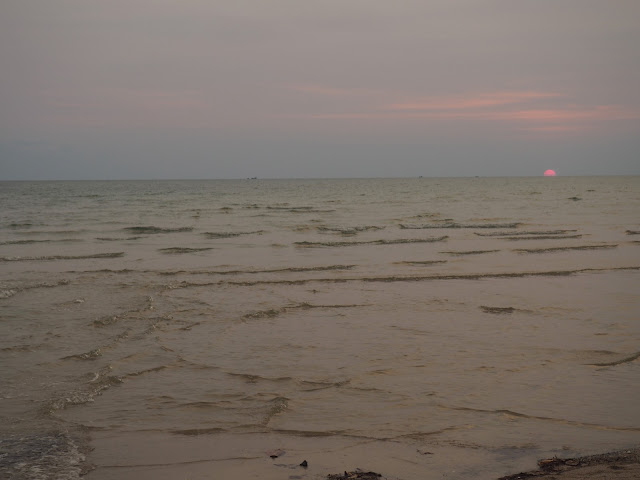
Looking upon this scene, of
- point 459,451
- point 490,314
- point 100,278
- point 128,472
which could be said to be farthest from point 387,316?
point 100,278

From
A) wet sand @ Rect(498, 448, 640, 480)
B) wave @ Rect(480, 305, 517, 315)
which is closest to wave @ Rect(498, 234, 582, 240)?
wave @ Rect(480, 305, 517, 315)

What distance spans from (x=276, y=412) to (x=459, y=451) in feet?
4.91

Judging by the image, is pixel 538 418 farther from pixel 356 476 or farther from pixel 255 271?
pixel 255 271

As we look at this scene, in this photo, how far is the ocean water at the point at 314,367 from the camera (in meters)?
4.09

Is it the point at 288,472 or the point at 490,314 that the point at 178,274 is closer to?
the point at 490,314

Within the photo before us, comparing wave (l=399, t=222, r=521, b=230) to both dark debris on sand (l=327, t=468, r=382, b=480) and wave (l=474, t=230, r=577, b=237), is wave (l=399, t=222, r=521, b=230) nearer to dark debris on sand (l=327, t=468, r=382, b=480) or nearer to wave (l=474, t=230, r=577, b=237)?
wave (l=474, t=230, r=577, b=237)

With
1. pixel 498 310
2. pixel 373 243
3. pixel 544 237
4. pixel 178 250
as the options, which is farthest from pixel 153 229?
pixel 498 310

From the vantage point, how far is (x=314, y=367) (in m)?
5.98

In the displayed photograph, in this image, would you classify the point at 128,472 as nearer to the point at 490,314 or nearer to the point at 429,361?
the point at 429,361

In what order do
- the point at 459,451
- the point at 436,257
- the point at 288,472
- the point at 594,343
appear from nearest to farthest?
the point at 288,472 < the point at 459,451 < the point at 594,343 < the point at 436,257

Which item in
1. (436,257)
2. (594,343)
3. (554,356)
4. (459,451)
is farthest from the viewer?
(436,257)

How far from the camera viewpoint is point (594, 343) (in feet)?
21.8

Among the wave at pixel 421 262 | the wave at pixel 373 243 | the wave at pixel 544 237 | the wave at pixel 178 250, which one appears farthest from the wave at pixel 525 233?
the wave at pixel 178 250

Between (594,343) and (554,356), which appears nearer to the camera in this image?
(554,356)
